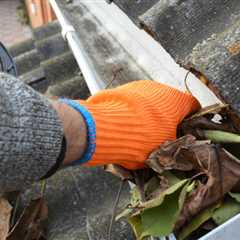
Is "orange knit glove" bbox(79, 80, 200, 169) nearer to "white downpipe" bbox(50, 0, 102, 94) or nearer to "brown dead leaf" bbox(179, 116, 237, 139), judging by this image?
"brown dead leaf" bbox(179, 116, 237, 139)

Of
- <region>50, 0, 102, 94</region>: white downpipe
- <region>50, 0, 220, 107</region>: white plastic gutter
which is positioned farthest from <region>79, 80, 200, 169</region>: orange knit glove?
<region>50, 0, 102, 94</region>: white downpipe

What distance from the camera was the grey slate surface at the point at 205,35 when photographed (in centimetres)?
110

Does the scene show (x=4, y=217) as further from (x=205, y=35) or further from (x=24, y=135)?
(x=205, y=35)

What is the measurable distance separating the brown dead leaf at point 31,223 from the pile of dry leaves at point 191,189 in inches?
20.0

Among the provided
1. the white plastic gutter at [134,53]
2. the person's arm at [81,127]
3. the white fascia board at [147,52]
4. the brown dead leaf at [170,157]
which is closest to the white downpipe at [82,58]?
the white plastic gutter at [134,53]

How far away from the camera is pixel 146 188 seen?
3.74ft

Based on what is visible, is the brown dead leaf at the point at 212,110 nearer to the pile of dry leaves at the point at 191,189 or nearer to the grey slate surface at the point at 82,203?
the pile of dry leaves at the point at 191,189

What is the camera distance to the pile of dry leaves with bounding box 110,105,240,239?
1.01m

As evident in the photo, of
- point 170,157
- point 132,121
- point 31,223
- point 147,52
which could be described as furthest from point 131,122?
point 147,52

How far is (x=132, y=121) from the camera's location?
3.69ft

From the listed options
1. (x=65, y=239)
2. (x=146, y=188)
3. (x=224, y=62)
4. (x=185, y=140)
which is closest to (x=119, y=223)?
(x=65, y=239)

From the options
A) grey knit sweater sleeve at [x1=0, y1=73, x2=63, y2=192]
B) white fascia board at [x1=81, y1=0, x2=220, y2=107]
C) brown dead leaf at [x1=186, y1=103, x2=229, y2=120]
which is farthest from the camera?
white fascia board at [x1=81, y1=0, x2=220, y2=107]

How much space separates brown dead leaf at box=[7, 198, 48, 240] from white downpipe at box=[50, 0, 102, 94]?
19.5 inches

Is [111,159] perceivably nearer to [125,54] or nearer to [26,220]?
[26,220]
